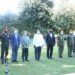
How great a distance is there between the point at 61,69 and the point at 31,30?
29.1 metres

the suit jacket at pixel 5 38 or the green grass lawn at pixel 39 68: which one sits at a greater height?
the suit jacket at pixel 5 38

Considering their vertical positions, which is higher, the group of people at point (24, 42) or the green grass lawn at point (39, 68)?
the group of people at point (24, 42)

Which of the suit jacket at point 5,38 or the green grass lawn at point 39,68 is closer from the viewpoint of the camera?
the green grass lawn at point 39,68

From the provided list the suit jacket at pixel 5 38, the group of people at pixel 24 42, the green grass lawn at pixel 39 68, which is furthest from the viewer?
the group of people at pixel 24 42

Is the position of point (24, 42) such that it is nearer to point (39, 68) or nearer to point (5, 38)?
point (5, 38)

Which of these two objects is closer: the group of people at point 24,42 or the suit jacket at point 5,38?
the suit jacket at point 5,38

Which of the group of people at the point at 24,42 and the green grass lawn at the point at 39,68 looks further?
the group of people at the point at 24,42

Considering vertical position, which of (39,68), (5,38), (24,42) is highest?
(5,38)

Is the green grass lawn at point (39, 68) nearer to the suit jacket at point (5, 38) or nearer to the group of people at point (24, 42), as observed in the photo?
the group of people at point (24, 42)

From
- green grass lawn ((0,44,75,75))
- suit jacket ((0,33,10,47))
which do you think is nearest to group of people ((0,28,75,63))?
suit jacket ((0,33,10,47))

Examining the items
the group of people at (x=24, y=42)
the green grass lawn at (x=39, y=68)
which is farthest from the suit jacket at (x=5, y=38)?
the green grass lawn at (x=39, y=68)

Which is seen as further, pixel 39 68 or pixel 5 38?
pixel 5 38

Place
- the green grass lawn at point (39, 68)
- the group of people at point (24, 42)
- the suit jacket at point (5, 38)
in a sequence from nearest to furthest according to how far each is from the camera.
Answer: the green grass lawn at point (39, 68)
the suit jacket at point (5, 38)
the group of people at point (24, 42)

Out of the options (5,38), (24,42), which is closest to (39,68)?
(5,38)
